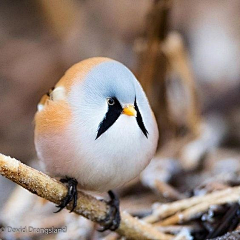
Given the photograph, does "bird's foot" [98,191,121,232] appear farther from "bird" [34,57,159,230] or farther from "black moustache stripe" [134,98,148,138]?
"black moustache stripe" [134,98,148,138]

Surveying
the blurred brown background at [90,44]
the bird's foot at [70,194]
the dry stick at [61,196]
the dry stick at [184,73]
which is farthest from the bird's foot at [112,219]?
the blurred brown background at [90,44]

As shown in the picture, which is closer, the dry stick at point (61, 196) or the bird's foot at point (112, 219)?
the dry stick at point (61, 196)

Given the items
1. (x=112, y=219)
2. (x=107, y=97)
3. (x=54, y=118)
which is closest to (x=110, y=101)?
(x=107, y=97)

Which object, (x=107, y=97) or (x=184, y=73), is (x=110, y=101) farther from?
(x=184, y=73)

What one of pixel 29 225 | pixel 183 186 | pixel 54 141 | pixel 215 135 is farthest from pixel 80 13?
pixel 54 141

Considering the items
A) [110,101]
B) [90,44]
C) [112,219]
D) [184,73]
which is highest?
[90,44]

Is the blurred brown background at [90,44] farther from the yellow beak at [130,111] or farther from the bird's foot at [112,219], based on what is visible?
the yellow beak at [130,111]
